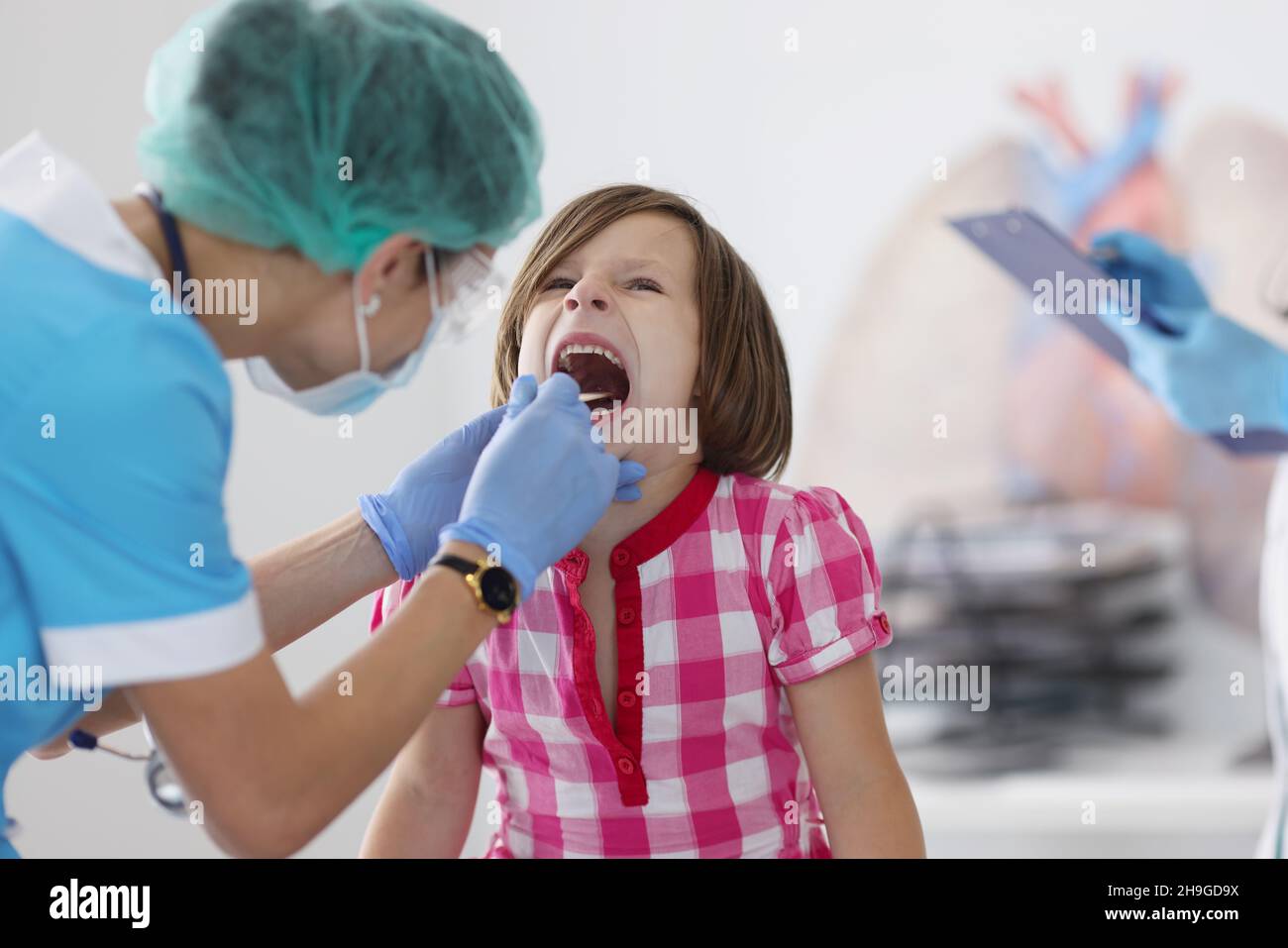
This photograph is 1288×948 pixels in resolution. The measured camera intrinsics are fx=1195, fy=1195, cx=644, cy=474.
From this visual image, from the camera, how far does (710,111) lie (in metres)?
2.67

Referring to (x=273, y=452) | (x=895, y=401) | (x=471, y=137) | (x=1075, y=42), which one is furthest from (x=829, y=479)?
(x=471, y=137)

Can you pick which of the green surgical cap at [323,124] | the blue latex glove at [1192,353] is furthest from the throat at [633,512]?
the blue latex glove at [1192,353]

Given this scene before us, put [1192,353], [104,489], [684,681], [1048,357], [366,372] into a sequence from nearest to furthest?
[104,489] → [366,372] → [684,681] → [1192,353] → [1048,357]

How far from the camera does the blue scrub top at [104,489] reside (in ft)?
2.43

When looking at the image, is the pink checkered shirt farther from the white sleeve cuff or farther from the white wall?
the white wall

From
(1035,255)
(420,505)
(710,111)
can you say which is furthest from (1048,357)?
(420,505)

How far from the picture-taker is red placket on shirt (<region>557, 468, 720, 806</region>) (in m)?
1.15

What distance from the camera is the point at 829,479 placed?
8.89 ft

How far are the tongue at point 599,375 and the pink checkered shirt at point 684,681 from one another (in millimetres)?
133

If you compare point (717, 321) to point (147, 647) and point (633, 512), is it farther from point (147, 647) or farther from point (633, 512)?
point (147, 647)

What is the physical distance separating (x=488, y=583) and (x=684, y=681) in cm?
33

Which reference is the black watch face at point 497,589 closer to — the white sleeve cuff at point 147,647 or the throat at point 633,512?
the white sleeve cuff at point 147,647

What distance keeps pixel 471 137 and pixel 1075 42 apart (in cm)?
210
